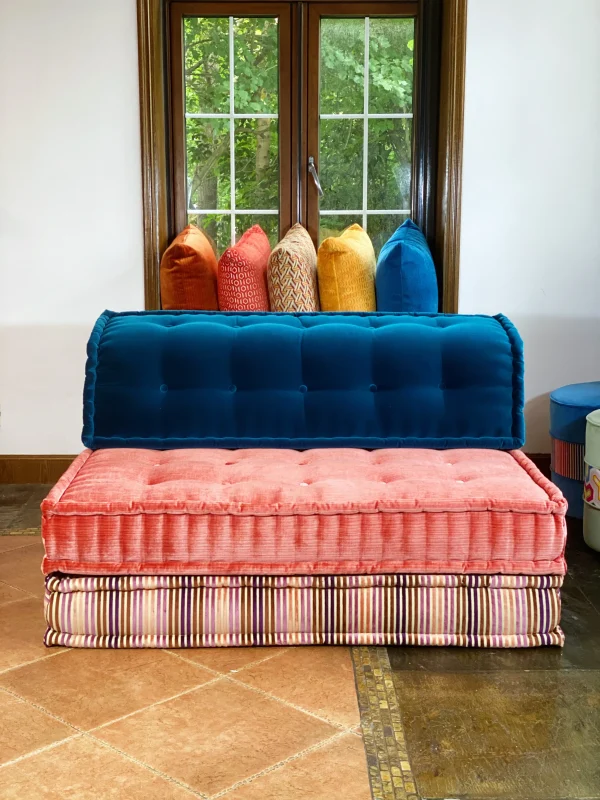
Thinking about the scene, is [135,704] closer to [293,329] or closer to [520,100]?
[293,329]

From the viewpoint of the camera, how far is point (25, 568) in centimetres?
340

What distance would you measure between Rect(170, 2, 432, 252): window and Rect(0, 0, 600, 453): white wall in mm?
376

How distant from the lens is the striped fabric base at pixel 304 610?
2.67 meters

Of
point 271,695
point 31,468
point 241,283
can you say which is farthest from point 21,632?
point 31,468

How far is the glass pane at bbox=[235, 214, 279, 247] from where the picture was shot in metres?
4.78

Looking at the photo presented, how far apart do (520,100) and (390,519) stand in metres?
2.67

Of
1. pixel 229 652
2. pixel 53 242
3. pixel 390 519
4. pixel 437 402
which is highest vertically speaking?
pixel 53 242

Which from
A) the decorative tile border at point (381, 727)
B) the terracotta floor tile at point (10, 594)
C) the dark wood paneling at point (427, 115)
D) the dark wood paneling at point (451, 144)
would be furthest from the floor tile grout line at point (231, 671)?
the dark wood paneling at point (427, 115)

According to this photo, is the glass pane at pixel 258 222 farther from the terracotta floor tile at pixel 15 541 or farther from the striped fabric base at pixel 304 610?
the striped fabric base at pixel 304 610

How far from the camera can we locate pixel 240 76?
466 centimetres

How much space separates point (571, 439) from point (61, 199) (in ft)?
8.66

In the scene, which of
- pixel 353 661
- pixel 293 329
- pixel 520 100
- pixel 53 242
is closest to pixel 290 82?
pixel 520 100

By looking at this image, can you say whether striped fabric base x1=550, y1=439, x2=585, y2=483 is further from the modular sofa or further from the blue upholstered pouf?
the modular sofa

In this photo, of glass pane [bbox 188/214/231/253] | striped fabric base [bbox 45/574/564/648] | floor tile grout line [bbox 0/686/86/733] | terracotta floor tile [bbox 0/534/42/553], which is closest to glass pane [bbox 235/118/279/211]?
glass pane [bbox 188/214/231/253]
